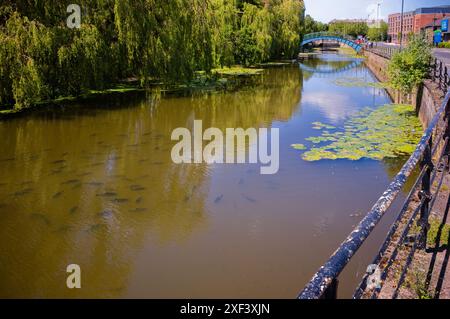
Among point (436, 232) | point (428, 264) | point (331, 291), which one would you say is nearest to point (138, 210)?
point (436, 232)

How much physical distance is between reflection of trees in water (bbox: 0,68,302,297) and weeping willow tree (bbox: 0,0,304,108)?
1395 millimetres

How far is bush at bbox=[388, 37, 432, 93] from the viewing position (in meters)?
16.6

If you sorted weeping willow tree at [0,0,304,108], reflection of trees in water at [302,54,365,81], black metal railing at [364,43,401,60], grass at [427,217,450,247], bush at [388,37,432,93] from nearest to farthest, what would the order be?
1. grass at [427,217,450,247]
2. weeping willow tree at [0,0,304,108]
3. bush at [388,37,432,93]
4. black metal railing at [364,43,401,60]
5. reflection of trees in water at [302,54,365,81]

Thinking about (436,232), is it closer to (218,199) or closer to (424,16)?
(218,199)

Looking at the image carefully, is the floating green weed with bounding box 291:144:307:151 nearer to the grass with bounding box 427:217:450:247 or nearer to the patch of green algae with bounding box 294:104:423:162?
the patch of green algae with bounding box 294:104:423:162

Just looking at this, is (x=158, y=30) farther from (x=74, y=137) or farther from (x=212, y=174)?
(x=212, y=174)

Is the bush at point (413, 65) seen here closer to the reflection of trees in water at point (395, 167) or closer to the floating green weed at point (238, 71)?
the reflection of trees in water at point (395, 167)

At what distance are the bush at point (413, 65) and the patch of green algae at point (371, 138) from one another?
1.21 meters

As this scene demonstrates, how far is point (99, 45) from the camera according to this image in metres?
16.6

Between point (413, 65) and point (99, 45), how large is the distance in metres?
12.1

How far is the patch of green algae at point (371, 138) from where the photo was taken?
11484 mm

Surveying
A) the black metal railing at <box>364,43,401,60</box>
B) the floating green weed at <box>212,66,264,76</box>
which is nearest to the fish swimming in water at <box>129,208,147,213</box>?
the black metal railing at <box>364,43,401,60</box>

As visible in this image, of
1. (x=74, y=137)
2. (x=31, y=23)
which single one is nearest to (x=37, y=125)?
(x=74, y=137)

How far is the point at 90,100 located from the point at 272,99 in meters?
8.57
